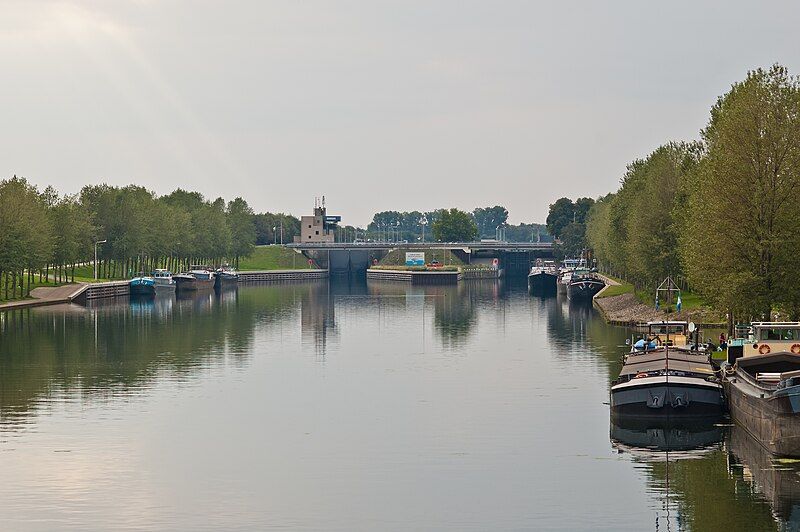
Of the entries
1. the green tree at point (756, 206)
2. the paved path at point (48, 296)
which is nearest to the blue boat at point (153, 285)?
the paved path at point (48, 296)

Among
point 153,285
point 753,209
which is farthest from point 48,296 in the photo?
point 753,209

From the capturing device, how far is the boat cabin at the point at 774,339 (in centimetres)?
5825

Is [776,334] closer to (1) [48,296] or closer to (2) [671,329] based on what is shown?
(2) [671,329]

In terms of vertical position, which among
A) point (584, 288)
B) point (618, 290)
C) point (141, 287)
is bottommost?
point (584, 288)

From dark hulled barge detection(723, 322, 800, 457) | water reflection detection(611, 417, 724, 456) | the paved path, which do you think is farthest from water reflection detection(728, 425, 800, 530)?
the paved path

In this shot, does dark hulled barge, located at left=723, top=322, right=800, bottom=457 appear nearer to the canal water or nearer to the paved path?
the canal water

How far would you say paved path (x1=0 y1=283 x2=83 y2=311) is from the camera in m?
140

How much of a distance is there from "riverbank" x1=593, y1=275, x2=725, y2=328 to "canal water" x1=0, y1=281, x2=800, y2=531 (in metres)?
8.15

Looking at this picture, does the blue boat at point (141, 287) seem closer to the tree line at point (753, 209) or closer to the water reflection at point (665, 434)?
the tree line at point (753, 209)

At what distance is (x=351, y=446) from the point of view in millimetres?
52656

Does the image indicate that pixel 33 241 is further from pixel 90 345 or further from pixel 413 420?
pixel 413 420

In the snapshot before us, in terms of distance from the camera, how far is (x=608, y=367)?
82.1 metres

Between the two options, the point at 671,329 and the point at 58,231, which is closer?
the point at 671,329

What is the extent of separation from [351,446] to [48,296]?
10975cm
